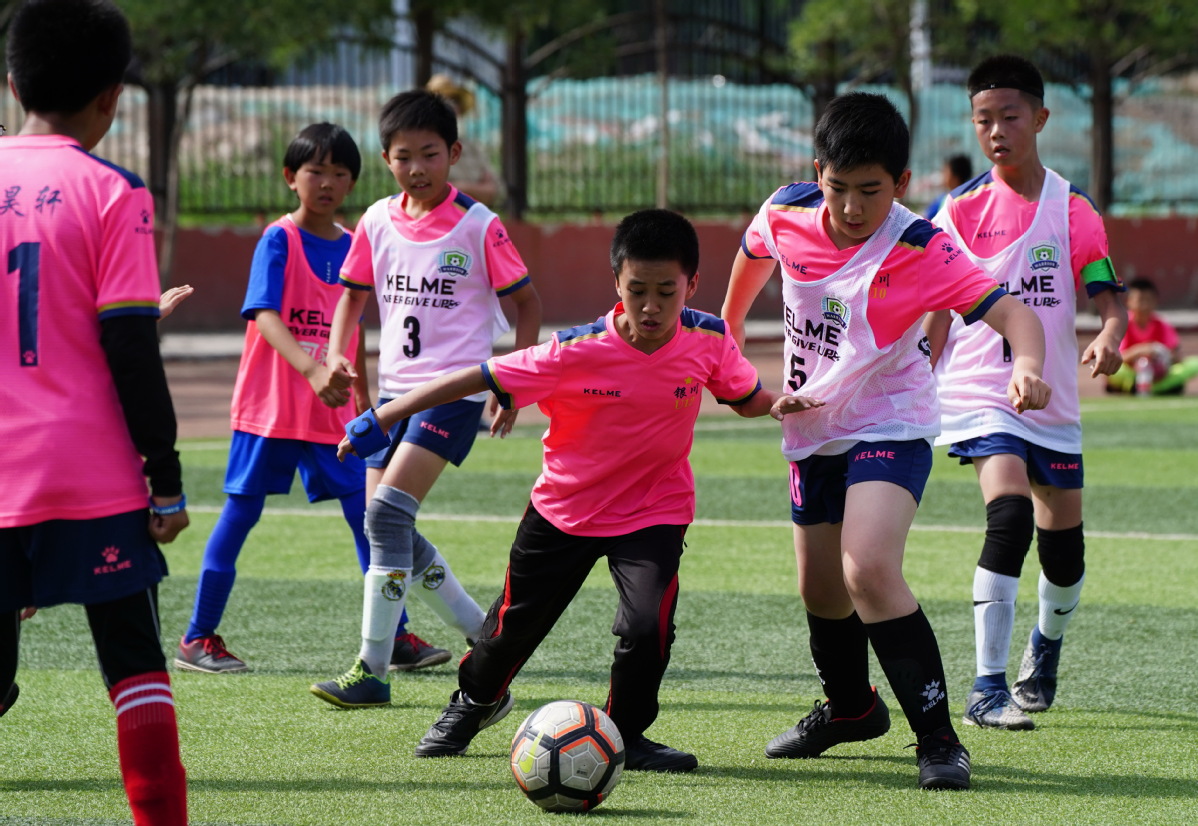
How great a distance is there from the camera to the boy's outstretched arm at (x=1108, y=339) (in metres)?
4.78

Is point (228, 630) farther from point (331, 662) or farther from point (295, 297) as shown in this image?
point (295, 297)

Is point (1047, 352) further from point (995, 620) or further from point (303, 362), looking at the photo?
point (303, 362)

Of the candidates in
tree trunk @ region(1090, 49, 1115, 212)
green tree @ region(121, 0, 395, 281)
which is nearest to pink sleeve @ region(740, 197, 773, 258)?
green tree @ region(121, 0, 395, 281)

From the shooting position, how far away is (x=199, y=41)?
1939 cm

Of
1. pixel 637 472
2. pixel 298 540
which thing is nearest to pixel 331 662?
pixel 637 472

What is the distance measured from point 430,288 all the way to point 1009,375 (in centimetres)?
195

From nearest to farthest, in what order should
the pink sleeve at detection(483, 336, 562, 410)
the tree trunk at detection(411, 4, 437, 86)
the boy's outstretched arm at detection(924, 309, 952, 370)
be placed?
the pink sleeve at detection(483, 336, 562, 410)
the boy's outstretched arm at detection(924, 309, 952, 370)
the tree trunk at detection(411, 4, 437, 86)

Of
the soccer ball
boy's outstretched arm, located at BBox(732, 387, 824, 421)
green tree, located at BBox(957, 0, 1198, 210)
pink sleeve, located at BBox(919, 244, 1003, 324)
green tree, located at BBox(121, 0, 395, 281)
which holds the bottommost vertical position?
the soccer ball

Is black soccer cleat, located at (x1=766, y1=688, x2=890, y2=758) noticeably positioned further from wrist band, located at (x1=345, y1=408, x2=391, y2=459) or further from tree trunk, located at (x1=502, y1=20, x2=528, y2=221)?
tree trunk, located at (x1=502, y1=20, x2=528, y2=221)

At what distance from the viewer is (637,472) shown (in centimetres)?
445

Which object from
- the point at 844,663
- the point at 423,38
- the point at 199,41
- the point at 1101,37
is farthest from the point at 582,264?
the point at 844,663

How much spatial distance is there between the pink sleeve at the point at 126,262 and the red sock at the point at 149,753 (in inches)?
30.8

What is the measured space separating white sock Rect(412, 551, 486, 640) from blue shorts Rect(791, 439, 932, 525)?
150 centimetres

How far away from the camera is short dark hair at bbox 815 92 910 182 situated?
423 centimetres
